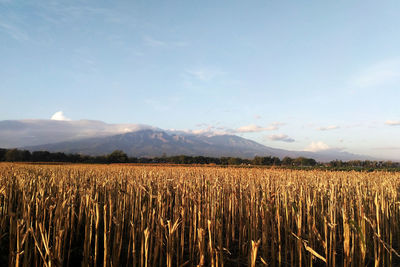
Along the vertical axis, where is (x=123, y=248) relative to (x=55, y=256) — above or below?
below

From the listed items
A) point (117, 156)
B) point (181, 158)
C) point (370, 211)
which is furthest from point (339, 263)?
point (117, 156)

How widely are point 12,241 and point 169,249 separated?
2.14 meters

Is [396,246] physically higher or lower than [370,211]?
lower

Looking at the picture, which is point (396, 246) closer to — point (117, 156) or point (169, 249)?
point (169, 249)

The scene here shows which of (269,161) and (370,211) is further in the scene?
(269,161)

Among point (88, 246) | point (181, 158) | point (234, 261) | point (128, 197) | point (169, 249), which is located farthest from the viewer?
point (181, 158)

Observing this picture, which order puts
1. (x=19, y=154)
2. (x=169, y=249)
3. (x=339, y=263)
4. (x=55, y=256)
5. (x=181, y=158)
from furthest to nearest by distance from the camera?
(x=19, y=154) → (x=181, y=158) → (x=339, y=263) → (x=169, y=249) → (x=55, y=256)

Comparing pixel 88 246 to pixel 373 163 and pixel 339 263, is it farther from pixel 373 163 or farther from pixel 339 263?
pixel 373 163

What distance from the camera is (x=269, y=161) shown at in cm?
4475

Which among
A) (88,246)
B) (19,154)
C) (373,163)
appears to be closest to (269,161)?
(373,163)

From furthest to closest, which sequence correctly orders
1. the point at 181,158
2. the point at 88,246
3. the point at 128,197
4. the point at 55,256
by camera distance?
the point at 181,158 → the point at 128,197 → the point at 88,246 → the point at 55,256

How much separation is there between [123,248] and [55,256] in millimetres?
2147

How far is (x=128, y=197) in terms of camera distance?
6195mm

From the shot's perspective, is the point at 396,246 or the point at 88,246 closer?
the point at 88,246
